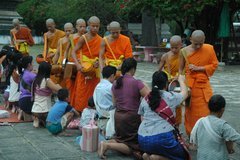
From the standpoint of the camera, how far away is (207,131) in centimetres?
491

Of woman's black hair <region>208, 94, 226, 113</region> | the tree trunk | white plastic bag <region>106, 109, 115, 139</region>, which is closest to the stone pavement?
white plastic bag <region>106, 109, 115, 139</region>

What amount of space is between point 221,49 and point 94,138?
13489 mm

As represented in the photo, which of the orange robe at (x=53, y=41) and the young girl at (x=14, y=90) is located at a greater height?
the orange robe at (x=53, y=41)

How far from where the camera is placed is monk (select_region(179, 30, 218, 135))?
6.27 metres

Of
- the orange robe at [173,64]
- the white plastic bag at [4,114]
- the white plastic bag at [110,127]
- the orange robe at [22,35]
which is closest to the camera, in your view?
the white plastic bag at [110,127]

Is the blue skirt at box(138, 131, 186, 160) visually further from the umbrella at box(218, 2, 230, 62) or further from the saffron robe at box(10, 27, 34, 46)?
the umbrella at box(218, 2, 230, 62)

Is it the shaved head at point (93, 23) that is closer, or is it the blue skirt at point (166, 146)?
the blue skirt at point (166, 146)

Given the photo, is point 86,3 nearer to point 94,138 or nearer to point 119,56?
point 119,56

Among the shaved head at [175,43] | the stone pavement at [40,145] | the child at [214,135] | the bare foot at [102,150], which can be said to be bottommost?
the stone pavement at [40,145]

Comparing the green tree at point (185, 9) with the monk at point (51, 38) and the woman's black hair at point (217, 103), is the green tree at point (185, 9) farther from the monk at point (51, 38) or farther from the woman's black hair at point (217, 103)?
the woman's black hair at point (217, 103)

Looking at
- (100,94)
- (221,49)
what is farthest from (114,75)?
(221,49)

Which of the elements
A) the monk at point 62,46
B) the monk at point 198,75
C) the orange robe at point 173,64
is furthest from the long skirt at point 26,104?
the monk at point 198,75

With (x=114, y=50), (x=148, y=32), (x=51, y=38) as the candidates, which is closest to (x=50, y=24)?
(x=51, y=38)

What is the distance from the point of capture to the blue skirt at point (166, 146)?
5199 millimetres
